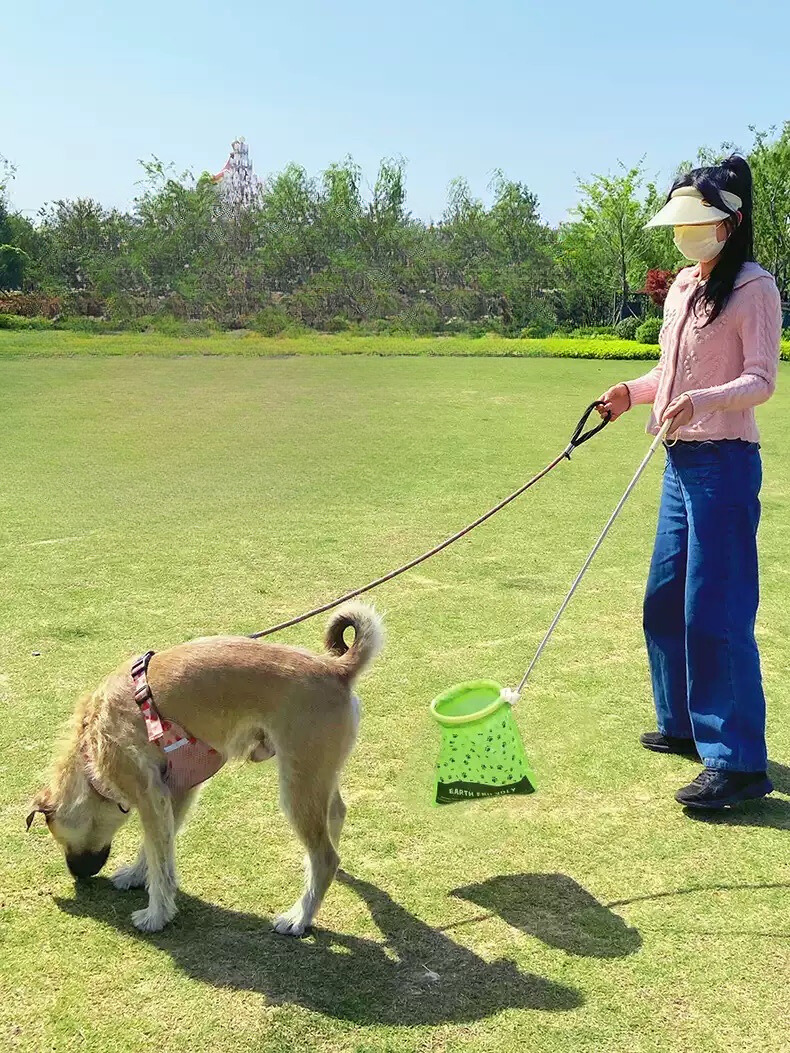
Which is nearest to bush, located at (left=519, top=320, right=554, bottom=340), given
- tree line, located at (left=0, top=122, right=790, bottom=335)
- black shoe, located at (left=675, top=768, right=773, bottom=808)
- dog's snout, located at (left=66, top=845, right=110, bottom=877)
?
tree line, located at (left=0, top=122, right=790, bottom=335)

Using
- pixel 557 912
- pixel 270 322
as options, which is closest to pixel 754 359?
pixel 557 912

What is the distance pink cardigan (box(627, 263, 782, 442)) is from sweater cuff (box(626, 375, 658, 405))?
0.17 meters

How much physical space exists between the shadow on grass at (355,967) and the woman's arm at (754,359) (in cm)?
224

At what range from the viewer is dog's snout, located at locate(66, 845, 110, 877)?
11.1 feet

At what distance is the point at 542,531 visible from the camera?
339 inches

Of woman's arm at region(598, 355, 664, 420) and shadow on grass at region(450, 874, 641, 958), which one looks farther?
woman's arm at region(598, 355, 664, 420)

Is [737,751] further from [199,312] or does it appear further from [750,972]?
[199,312]

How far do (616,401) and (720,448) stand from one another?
2.21 ft

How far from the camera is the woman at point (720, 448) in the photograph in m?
3.88

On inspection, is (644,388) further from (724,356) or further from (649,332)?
(649,332)

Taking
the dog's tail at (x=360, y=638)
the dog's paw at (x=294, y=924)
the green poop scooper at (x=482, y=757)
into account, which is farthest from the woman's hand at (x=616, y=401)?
the dog's paw at (x=294, y=924)

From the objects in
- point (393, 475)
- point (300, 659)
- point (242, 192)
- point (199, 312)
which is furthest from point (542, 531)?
point (242, 192)

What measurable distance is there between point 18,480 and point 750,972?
9.14 meters

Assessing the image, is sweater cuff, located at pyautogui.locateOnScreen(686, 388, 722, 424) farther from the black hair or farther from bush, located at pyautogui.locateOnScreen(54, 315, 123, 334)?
bush, located at pyautogui.locateOnScreen(54, 315, 123, 334)
